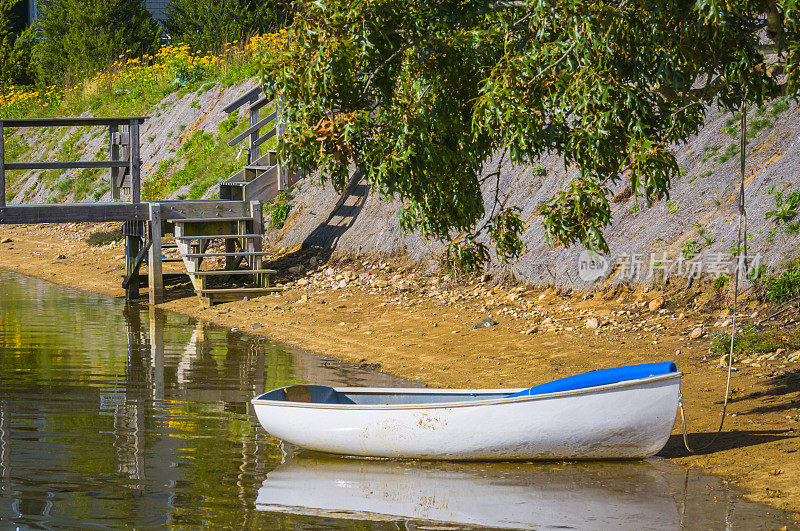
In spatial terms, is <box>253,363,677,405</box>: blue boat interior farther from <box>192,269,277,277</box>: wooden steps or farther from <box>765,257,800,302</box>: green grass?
<box>192,269,277,277</box>: wooden steps

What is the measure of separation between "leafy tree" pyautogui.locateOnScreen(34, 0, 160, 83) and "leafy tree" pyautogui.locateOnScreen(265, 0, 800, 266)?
29.6 m

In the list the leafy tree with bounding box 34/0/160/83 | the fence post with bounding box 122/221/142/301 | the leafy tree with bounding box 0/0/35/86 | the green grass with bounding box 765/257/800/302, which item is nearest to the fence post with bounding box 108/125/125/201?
the fence post with bounding box 122/221/142/301

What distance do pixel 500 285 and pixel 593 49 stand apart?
8652 mm

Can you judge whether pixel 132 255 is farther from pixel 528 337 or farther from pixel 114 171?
pixel 528 337

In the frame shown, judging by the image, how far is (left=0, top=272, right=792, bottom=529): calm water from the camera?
6844 mm

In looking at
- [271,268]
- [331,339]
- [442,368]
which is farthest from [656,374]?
[271,268]

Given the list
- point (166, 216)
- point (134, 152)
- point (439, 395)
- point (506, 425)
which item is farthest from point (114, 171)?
point (506, 425)

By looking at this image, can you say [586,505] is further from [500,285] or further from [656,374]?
[500,285]

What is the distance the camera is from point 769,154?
1389 cm

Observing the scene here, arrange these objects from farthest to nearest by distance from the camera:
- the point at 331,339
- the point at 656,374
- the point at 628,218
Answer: the point at 628,218
the point at 331,339
the point at 656,374

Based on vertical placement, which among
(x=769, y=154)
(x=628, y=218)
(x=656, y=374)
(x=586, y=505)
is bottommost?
(x=586, y=505)

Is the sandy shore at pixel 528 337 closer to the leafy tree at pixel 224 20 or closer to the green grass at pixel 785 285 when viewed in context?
the green grass at pixel 785 285

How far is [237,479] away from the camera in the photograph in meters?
7.76

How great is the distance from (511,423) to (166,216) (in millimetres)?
10865
